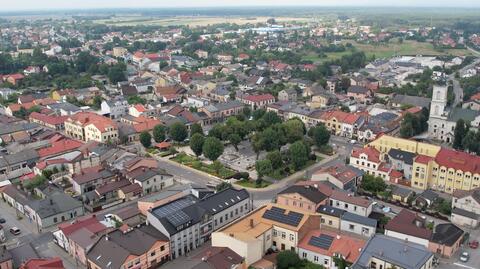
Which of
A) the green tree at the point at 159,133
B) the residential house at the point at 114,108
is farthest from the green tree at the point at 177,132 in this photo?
the residential house at the point at 114,108

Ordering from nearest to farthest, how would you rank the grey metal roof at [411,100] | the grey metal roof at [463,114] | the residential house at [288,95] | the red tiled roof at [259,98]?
the grey metal roof at [463,114]
the grey metal roof at [411,100]
the red tiled roof at [259,98]
the residential house at [288,95]

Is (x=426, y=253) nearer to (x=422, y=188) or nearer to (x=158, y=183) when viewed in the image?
(x=422, y=188)

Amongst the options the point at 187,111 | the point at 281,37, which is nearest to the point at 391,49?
the point at 281,37

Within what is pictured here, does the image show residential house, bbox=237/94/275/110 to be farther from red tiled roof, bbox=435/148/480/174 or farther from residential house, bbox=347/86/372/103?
red tiled roof, bbox=435/148/480/174

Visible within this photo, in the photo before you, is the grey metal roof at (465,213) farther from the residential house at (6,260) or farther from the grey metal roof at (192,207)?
the residential house at (6,260)

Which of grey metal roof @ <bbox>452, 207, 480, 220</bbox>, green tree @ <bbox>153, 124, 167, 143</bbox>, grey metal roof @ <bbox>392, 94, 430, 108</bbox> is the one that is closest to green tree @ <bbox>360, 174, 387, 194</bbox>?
grey metal roof @ <bbox>452, 207, 480, 220</bbox>

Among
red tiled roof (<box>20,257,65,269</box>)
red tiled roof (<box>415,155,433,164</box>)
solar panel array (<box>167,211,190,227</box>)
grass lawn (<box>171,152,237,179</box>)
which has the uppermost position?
red tiled roof (<box>415,155,433,164</box>)
